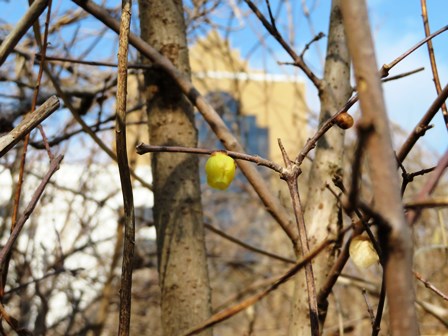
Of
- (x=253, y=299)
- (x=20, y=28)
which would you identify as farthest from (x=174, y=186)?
(x=253, y=299)

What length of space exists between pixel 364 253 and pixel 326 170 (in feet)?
2.37

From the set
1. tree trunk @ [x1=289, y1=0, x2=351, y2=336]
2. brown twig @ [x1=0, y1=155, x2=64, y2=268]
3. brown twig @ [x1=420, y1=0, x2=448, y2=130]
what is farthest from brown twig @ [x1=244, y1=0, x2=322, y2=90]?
brown twig @ [x1=0, y1=155, x2=64, y2=268]

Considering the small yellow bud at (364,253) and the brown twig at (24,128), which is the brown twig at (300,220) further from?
the brown twig at (24,128)

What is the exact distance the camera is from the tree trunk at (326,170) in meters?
1.37

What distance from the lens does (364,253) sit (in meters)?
0.81

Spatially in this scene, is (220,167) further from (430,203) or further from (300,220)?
(430,203)

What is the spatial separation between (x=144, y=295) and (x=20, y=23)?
4077 mm

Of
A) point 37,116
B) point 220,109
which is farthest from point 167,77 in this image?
point 220,109

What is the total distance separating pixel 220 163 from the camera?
0.86 meters

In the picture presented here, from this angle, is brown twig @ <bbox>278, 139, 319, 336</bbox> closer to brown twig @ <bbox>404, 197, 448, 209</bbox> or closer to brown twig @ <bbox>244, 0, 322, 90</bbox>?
brown twig @ <bbox>404, 197, 448, 209</bbox>

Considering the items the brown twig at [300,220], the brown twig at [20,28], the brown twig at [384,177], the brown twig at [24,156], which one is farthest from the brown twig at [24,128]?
the brown twig at [384,177]

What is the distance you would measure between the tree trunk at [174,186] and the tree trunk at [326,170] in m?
0.24

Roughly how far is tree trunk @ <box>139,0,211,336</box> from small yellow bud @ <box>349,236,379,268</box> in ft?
2.27

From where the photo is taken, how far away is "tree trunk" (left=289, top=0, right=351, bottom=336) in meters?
1.37
